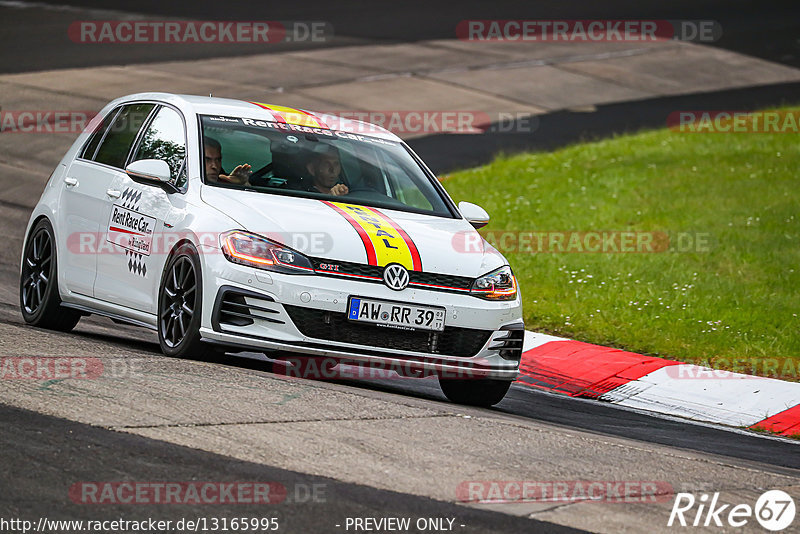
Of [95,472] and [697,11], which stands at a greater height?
[697,11]

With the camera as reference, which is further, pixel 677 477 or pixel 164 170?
pixel 164 170

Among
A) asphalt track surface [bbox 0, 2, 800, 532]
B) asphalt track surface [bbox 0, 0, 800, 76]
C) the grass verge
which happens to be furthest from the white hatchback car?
asphalt track surface [bbox 0, 0, 800, 76]

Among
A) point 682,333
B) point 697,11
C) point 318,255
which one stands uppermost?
point 697,11

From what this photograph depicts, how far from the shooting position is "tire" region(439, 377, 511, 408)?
8.22 metres

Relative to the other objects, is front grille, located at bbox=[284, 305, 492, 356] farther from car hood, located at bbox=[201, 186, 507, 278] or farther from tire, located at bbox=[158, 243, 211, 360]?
tire, located at bbox=[158, 243, 211, 360]

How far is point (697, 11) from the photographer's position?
33875 mm

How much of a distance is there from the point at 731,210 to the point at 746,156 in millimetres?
3505

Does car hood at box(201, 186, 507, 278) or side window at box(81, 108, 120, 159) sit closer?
car hood at box(201, 186, 507, 278)

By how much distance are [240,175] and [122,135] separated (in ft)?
4.26

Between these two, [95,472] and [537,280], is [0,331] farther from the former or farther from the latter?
[537,280]

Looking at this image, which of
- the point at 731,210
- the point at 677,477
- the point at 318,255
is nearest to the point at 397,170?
the point at 318,255

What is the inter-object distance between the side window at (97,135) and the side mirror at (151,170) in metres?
1.44

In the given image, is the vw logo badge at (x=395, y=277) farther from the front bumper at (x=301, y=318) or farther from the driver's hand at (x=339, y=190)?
the driver's hand at (x=339, y=190)

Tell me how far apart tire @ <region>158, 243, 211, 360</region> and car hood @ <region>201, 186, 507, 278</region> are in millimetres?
376
